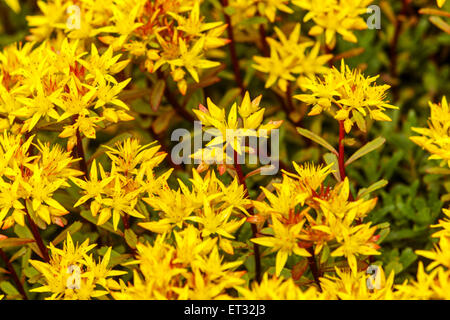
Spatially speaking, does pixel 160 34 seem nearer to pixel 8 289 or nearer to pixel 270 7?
pixel 270 7

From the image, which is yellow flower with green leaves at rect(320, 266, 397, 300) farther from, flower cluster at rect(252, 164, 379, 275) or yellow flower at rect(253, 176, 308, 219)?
yellow flower at rect(253, 176, 308, 219)

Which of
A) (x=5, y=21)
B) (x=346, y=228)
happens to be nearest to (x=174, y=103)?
(x=346, y=228)

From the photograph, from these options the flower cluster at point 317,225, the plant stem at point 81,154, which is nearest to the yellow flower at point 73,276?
the plant stem at point 81,154

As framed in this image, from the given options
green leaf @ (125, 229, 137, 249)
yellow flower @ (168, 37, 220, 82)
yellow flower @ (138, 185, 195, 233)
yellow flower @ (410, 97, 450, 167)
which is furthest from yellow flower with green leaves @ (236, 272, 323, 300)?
yellow flower @ (168, 37, 220, 82)

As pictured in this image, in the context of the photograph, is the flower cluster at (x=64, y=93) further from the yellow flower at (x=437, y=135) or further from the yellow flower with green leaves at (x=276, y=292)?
the yellow flower at (x=437, y=135)
